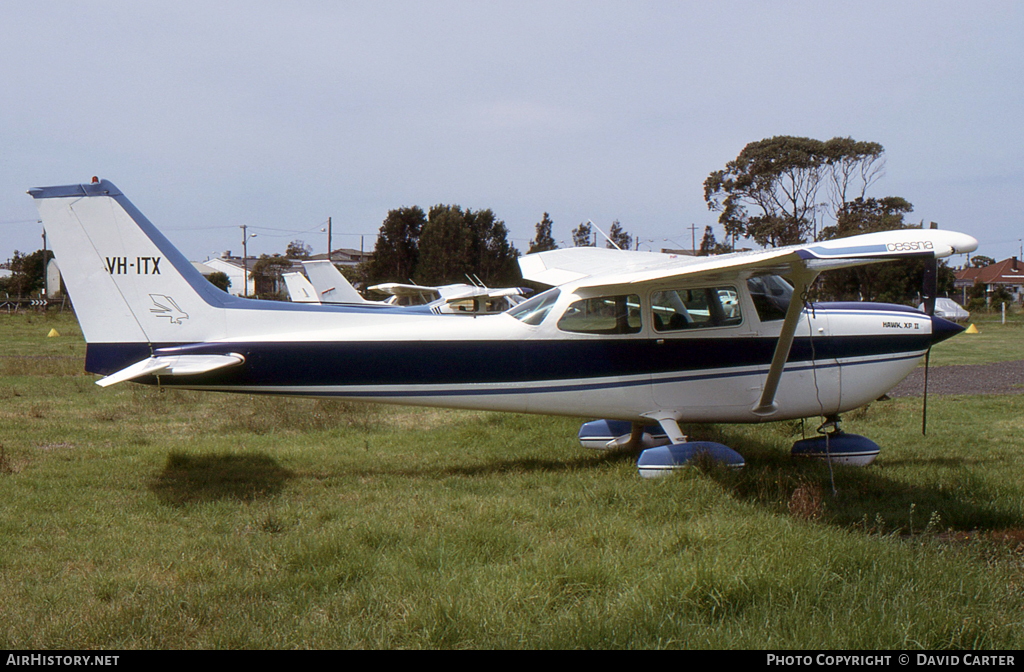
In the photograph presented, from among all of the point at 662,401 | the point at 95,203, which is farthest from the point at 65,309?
the point at 662,401

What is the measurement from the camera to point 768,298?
666 centimetres

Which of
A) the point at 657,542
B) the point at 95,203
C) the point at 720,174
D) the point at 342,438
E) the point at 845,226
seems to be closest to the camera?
the point at 657,542

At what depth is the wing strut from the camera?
5.54 m

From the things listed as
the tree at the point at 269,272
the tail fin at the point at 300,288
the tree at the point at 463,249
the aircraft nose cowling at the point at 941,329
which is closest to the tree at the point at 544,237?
the tree at the point at 463,249

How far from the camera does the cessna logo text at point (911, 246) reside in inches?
196

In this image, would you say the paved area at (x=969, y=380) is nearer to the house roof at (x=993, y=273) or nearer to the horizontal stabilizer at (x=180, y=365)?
the horizontal stabilizer at (x=180, y=365)

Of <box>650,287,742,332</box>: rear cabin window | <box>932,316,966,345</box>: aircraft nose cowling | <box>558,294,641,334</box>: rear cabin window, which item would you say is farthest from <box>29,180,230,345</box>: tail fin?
<box>932,316,966,345</box>: aircraft nose cowling

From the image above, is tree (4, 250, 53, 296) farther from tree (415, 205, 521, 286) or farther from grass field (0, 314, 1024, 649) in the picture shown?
grass field (0, 314, 1024, 649)

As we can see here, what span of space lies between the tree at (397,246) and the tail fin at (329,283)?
3089 centimetres

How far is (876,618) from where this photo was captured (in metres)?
3.18

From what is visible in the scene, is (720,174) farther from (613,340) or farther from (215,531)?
(215,531)

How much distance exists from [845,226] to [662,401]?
116ft

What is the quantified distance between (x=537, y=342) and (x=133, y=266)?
3809 mm

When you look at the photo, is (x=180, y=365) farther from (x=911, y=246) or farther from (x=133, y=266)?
(x=911, y=246)
